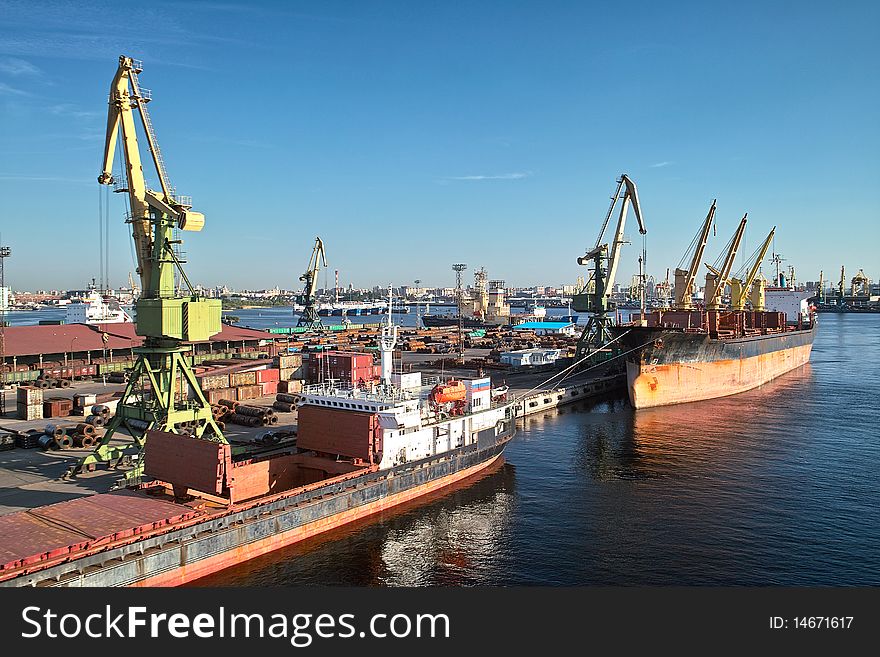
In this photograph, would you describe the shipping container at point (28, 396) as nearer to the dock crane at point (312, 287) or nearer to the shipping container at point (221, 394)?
the shipping container at point (221, 394)

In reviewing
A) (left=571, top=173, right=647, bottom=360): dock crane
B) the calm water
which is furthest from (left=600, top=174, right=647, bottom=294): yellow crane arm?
the calm water

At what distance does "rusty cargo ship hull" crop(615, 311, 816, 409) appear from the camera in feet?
201

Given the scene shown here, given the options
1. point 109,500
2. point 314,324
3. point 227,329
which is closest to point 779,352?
point 227,329

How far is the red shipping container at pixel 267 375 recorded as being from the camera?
6125cm

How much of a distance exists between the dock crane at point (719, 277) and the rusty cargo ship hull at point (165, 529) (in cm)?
6971

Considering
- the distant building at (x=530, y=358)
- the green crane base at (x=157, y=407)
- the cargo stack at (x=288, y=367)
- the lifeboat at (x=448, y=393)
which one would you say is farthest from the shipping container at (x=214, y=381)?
the distant building at (x=530, y=358)

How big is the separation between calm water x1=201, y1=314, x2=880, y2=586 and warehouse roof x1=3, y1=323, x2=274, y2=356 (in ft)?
151

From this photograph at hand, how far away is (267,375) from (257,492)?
3383 centimetres

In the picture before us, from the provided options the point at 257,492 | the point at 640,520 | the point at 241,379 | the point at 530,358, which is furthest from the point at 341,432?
the point at 530,358

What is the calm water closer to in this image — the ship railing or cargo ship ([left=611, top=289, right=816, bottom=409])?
the ship railing

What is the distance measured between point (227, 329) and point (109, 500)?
209 ft

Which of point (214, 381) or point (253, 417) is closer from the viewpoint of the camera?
point (253, 417)

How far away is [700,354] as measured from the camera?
213 ft

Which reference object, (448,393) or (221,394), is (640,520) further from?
(221,394)
